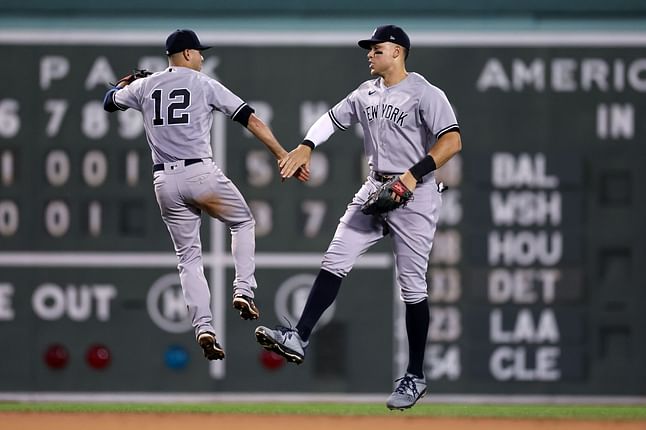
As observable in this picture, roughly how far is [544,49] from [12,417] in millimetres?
4689

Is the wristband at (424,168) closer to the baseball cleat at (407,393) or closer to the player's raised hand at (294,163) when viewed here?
the player's raised hand at (294,163)

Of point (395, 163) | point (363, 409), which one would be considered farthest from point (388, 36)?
point (363, 409)

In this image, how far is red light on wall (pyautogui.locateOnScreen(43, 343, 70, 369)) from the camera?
1204 cm

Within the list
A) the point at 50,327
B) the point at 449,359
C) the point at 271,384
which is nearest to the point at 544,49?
the point at 449,359

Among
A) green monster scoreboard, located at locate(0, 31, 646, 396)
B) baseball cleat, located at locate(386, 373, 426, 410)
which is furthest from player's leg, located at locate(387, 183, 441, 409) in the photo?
green monster scoreboard, located at locate(0, 31, 646, 396)

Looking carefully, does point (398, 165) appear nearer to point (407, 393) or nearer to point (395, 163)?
point (395, 163)

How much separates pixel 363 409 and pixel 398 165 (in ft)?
11.8

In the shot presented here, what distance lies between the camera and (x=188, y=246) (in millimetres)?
8633

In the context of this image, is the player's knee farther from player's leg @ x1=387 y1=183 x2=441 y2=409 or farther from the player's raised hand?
player's leg @ x1=387 y1=183 x2=441 y2=409

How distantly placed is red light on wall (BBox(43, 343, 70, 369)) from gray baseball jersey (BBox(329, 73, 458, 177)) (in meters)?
4.16

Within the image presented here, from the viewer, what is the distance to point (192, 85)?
8.24 m

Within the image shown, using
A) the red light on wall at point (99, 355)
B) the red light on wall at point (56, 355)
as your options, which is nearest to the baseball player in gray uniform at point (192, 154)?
the red light on wall at point (99, 355)

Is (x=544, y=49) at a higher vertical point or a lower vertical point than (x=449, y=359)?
higher

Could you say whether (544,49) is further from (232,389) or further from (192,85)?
(192,85)
